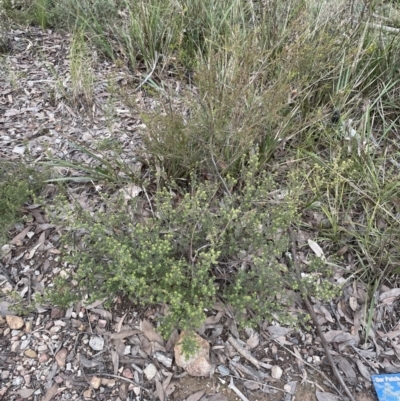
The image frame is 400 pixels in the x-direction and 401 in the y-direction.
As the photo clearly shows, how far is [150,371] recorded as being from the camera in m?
1.77

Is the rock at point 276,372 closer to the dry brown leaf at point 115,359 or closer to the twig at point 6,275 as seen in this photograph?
the dry brown leaf at point 115,359

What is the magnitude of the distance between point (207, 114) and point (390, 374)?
1.56 meters

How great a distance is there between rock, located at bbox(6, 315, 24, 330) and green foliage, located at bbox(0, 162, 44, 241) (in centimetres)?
38

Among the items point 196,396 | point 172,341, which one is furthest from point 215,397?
point 172,341

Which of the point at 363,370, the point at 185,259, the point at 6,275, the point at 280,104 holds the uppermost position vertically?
the point at 280,104

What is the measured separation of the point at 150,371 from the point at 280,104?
1435 millimetres

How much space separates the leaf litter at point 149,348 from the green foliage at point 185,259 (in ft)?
0.50

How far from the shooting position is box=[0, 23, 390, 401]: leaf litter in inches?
68.1

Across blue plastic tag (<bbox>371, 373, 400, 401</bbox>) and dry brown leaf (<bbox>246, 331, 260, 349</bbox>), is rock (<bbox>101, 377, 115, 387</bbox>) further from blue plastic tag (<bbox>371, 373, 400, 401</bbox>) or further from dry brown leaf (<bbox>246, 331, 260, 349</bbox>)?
blue plastic tag (<bbox>371, 373, 400, 401</bbox>)

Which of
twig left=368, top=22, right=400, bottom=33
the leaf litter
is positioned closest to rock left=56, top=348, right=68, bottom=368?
the leaf litter

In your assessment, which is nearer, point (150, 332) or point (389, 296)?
point (150, 332)

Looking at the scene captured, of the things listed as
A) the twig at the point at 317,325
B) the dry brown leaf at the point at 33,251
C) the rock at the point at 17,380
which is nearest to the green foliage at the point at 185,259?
the twig at the point at 317,325

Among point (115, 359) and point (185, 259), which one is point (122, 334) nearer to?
point (115, 359)

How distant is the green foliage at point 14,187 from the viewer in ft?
6.38
